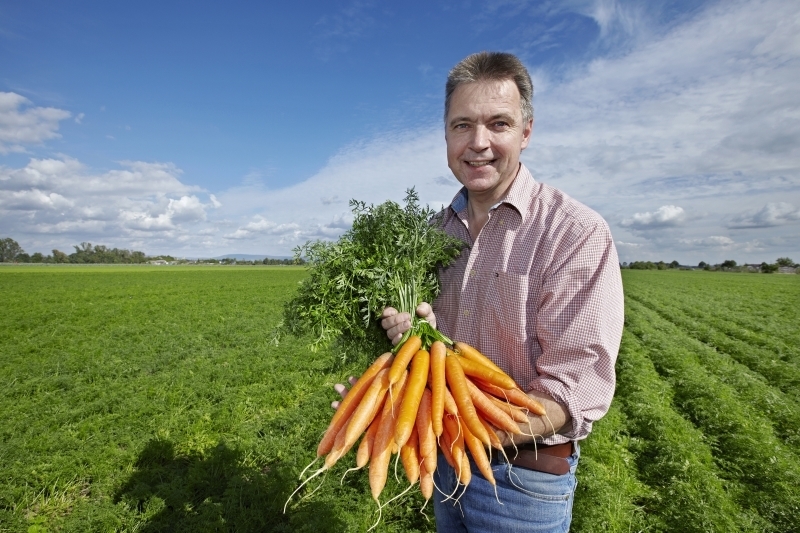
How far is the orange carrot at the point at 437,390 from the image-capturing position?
7.84ft

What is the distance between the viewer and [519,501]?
232 cm

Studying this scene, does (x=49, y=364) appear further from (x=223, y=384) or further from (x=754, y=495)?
(x=754, y=495)

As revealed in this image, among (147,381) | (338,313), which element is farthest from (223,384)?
(338,313)

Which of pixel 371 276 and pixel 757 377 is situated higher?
pixel 371 276

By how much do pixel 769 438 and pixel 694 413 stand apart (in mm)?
1348

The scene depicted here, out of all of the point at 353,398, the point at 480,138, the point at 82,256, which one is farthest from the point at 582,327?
the point at 82,256

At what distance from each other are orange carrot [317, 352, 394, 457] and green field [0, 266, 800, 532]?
2.07 ft

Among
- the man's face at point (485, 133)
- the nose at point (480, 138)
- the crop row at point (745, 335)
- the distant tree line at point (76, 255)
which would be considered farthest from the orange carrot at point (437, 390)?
the distant tree line at point (76, 255)

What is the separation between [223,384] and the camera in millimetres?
9898

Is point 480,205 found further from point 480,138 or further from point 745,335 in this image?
point 745,335

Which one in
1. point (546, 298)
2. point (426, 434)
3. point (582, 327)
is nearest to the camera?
point (582, 327)

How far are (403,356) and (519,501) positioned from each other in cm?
94

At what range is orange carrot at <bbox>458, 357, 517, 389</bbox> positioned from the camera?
2.30 meters

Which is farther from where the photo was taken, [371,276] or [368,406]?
[371,276]
